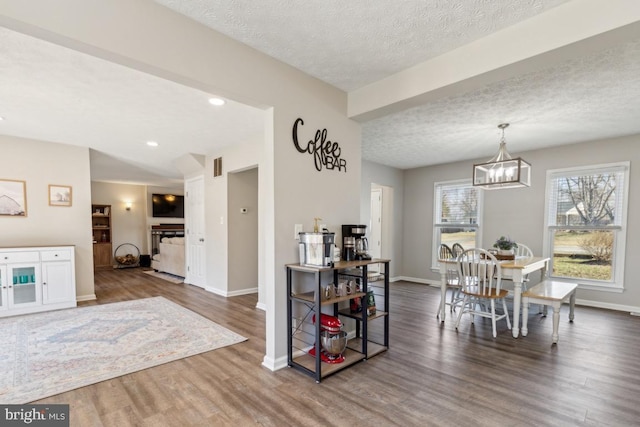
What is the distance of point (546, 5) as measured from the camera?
5.88 feet

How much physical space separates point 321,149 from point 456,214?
A: 4236 millimetres

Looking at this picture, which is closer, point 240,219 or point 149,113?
point 149,113

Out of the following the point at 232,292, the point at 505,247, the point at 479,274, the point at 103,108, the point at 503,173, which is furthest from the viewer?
the point at 232,292

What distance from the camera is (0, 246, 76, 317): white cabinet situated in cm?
394

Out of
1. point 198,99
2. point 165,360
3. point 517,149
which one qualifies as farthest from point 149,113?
point 517,149

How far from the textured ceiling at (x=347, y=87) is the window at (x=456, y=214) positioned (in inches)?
40.7

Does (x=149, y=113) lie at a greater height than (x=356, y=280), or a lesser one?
greater

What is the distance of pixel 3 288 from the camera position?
3914 mm

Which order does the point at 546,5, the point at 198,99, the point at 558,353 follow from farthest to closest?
the point at 198,99
the point at 558,353
the point at 546,5

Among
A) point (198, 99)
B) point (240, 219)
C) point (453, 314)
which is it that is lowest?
point (453, 314)

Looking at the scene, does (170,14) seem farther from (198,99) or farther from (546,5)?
(546,5)

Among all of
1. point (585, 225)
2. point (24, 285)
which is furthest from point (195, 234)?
point (585, 225)

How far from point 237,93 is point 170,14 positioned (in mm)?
592

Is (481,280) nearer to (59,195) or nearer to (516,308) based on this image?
(516,308)
